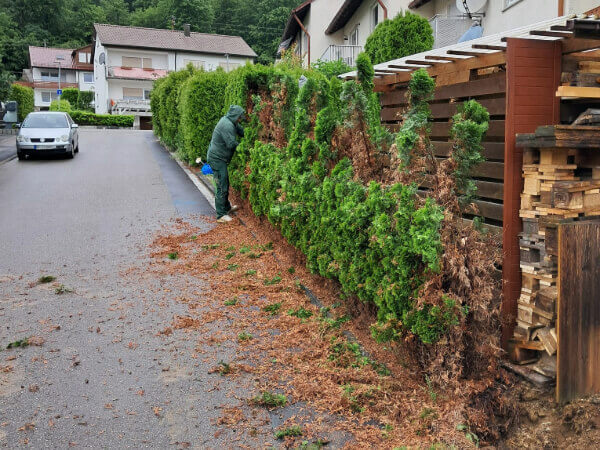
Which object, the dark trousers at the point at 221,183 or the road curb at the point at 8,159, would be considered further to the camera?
the road curb at the point at 8,159

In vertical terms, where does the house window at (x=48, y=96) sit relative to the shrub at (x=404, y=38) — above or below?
above

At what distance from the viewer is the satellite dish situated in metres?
15.3

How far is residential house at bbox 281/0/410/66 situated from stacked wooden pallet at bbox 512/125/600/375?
1825cm

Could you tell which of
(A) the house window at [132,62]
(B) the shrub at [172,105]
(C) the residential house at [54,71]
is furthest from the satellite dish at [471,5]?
(C) the residential house at [54,71]

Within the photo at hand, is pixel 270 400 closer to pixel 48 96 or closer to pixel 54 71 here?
pixel 48 96

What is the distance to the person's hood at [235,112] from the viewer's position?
10.4 metres

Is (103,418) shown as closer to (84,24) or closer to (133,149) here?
(133,149)

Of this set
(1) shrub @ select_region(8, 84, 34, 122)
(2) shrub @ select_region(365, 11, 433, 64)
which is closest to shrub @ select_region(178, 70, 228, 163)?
(2) shrub @ select_region(365, 11, 433, 64)

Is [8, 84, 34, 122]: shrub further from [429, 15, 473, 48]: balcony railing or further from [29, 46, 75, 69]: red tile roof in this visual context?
[429, 15, 473, 48]: balcony railing

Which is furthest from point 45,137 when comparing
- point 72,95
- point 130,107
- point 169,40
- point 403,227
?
point 72,95

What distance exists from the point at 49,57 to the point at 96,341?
294 feet

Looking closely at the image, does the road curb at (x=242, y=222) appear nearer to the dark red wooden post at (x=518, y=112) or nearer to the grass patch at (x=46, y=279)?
the dark red wooden post at (x=518, y=112)

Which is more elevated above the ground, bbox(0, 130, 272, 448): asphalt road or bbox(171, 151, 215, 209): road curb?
bbox(171, 151, 215, 209): road curb

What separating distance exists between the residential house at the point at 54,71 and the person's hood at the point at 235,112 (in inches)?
3031
